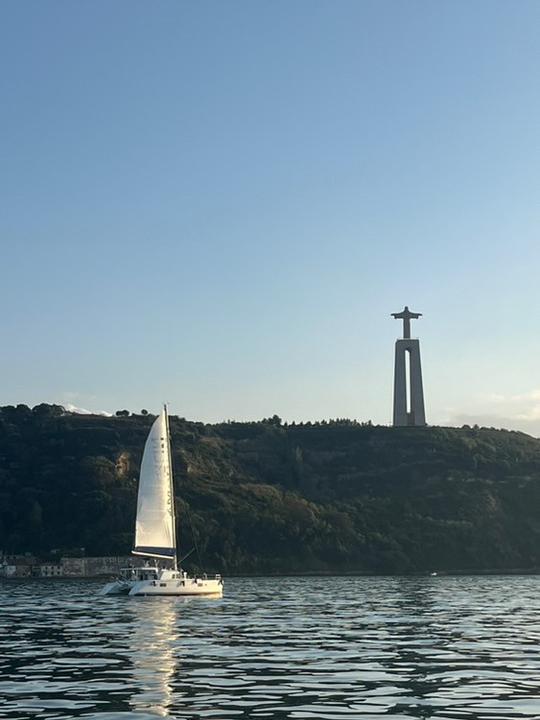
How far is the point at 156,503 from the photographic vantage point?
401ft

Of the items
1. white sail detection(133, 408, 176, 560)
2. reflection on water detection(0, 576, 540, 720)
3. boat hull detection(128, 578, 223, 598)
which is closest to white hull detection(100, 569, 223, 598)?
boat hull detection(128, 578, 223, 598)

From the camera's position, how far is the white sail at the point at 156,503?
400ft

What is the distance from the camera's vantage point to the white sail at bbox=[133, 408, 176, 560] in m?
122

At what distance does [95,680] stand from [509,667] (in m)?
15.6

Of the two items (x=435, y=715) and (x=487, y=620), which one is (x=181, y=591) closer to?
(x=487, y=620)

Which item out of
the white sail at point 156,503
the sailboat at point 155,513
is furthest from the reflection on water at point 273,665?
the white sail at point 156,503

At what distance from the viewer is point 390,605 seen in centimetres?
9500

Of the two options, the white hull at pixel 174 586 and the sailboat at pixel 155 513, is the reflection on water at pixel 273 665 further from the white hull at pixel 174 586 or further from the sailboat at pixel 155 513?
the sailboat at pixel 155 513

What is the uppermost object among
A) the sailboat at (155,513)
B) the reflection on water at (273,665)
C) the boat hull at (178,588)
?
the sailboat at (155,513)

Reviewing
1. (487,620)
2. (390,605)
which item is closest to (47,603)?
(390,605)

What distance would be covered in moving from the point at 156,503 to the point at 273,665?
78153 mm

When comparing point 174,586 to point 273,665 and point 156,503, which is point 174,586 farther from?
point 273,665

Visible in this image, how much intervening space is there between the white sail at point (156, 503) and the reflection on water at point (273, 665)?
121 feet

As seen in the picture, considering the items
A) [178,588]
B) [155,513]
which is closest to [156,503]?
[155,513]
